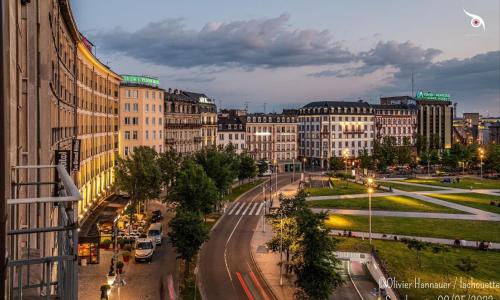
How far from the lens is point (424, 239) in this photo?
4869 centimetres

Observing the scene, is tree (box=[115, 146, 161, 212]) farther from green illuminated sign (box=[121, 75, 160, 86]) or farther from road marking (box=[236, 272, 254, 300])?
green illuminated sign (box=[121, 75, 160, 86])

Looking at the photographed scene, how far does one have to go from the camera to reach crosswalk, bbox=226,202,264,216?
65.4 metres

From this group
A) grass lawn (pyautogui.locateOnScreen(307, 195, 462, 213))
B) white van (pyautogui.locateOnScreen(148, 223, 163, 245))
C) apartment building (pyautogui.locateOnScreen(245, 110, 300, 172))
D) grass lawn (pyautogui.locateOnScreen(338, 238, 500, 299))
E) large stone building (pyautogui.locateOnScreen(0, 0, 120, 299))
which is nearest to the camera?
large stone building (pyautogui.locateOnScreen(0, 0, 120, 299))

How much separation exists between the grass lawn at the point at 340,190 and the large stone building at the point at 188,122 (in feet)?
89.1

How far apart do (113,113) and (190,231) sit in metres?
44.4

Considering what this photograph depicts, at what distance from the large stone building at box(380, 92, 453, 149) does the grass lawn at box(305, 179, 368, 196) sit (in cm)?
7088

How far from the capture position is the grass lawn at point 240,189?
79162 millimetres

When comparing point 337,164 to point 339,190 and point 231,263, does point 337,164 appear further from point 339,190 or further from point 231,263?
point 231,263

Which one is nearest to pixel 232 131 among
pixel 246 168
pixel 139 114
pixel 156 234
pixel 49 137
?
pixel 246 168

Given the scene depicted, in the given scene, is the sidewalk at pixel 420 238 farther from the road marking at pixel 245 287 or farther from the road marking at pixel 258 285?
the road marking at pixel 245 287

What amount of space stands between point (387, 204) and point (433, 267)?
32813mm

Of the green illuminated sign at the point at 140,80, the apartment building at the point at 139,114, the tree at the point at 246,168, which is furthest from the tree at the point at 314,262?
the tree at the point at 246,168

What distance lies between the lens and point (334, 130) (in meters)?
135

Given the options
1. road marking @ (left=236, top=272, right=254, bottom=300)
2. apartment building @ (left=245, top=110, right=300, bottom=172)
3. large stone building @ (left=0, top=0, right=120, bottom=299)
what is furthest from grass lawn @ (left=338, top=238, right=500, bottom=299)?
apartment building @ (left=245, top=110, right=300, bottom=172)
